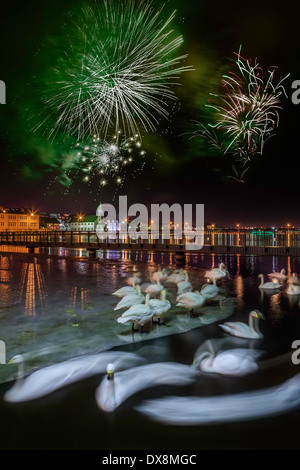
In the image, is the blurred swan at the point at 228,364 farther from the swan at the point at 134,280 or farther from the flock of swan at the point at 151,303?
the swan at the point at 134,280

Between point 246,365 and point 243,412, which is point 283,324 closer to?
point 246,365

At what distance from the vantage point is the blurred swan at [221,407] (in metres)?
4.24

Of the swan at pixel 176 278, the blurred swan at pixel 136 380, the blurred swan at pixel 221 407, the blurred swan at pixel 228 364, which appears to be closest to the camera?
the blurred swan at pixel 221 407

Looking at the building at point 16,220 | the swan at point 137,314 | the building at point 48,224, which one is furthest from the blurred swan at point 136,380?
the building at point 48,224

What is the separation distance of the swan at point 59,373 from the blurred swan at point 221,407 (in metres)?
1.35

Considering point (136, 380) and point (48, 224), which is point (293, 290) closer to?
point (136, 380)

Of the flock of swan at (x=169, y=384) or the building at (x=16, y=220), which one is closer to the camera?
the flock of swan at (x=169, y=384)

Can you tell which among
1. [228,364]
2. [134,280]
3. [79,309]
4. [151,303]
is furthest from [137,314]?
[134,280]

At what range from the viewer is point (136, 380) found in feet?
16.8

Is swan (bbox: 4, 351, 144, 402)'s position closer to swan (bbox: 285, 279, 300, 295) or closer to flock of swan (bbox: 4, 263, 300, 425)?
flock of swan (bbox: 4, 263, 300, 425)

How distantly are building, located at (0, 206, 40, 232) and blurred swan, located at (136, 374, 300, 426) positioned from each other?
126543mm

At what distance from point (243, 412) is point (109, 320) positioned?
483 centimetres

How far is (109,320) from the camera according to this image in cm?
841

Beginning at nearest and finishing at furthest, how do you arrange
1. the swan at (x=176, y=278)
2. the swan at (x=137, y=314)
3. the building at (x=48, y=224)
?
the swan at (x=137, y=314) → the swan at (x=176, y=278) → the building at (x=48, y=224)
